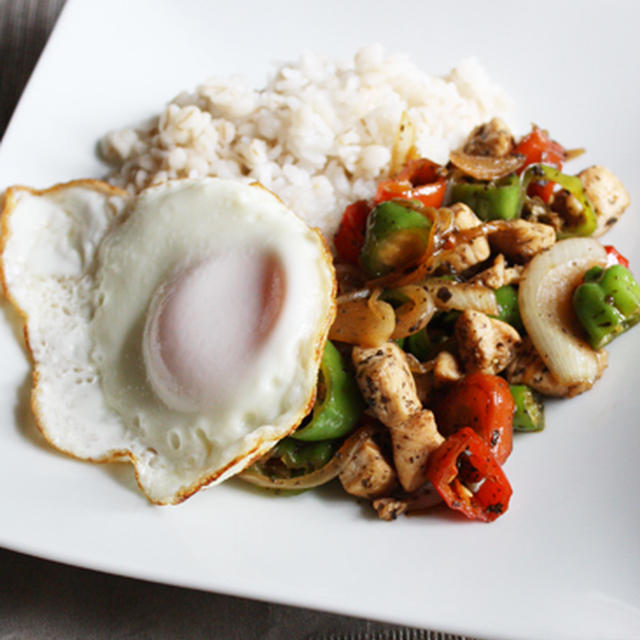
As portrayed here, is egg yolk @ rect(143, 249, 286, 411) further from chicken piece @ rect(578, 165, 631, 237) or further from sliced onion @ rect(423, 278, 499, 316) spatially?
chicken piece @ rect(578, 165, 631, 237)

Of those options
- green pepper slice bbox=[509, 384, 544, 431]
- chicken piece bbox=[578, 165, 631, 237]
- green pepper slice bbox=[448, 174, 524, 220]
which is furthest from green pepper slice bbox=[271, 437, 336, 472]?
chicken piece bbox=[578, 165, 631, 237]

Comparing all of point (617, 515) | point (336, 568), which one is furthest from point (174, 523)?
point (617, 515)

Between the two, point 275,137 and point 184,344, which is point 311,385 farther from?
point 275,137

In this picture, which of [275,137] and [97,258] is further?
[275,137]

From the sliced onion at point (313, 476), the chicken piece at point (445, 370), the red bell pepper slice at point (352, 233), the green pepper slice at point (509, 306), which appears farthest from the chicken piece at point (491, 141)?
the sliced onion at point (313, 476)

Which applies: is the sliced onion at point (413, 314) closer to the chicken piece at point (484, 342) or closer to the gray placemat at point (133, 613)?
the chicken piece at point (484, 342)

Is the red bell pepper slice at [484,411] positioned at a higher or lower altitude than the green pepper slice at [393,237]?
lower

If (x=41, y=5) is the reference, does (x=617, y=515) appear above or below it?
above
